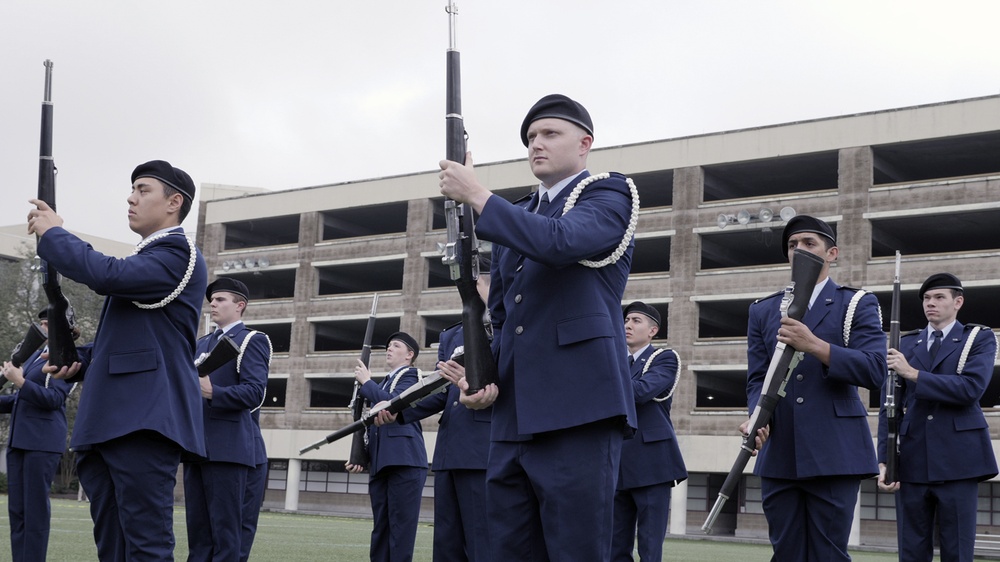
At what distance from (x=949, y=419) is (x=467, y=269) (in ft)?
17.1

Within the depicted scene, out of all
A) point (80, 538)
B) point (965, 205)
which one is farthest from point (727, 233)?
point (80, 538)

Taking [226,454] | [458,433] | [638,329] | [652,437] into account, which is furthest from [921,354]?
[226,454]

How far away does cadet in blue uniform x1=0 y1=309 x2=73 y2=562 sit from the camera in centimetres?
955

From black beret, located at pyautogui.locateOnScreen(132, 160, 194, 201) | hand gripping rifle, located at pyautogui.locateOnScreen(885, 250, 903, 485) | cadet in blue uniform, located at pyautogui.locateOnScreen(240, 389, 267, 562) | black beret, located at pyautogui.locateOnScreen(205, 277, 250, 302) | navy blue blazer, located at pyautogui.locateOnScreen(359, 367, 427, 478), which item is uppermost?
black beret, located at pyautogui.locateOnScreen(132, 160, 194, 201)

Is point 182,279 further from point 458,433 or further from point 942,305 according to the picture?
point 942,305

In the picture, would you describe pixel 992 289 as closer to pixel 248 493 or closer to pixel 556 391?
pixel 248 493

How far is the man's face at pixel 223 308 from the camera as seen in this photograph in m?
9.92

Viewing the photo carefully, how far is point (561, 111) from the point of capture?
196 inches

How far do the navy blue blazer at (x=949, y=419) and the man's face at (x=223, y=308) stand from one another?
566 centimetres

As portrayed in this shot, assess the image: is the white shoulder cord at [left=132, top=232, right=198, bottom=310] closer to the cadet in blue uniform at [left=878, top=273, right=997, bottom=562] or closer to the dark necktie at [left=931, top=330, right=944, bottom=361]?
the cadet in blue uniform at [left=878, top=273, right=997, bottom=562]

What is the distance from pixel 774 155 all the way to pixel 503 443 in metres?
43.5

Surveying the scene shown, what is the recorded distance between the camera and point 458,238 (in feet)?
16.5

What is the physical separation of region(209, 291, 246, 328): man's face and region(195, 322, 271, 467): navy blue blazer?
22 cm

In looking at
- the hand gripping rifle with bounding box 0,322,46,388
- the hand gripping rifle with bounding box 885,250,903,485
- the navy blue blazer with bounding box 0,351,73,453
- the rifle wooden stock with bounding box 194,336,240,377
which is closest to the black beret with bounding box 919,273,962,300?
the hand gripping rifle with bounding box 885,250,903,485
